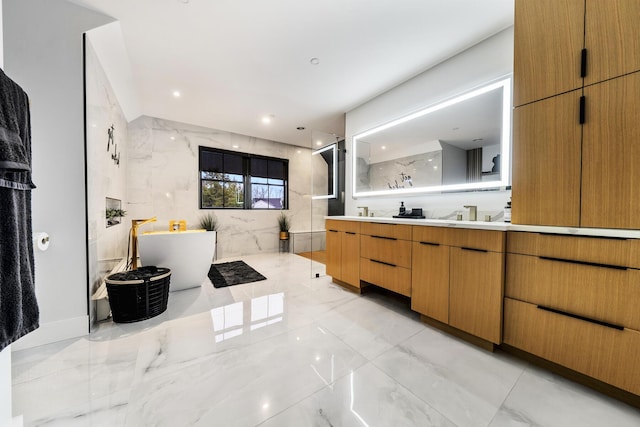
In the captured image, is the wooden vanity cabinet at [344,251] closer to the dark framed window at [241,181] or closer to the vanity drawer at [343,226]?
the vanity drawer at [343,226]

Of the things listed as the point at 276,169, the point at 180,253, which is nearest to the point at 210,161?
the point at 276,169

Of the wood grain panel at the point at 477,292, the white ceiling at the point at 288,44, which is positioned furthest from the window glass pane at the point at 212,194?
the wood grain panel at the point at 477,292

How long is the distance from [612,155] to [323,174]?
298 centimetres

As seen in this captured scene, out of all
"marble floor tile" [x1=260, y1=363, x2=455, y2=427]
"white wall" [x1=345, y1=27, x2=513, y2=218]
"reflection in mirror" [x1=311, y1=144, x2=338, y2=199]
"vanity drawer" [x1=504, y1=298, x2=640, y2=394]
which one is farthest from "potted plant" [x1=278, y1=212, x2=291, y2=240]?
"vanity drawer" [x1=504, y1=298, x2=640, y2=394]

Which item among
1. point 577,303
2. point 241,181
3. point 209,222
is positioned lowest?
point 577,303

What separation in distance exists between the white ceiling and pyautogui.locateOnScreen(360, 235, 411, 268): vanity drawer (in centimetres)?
181

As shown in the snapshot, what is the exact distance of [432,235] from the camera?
1.88m

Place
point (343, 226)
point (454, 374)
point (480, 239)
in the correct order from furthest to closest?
point (343, 226) < point (480, 239) < point (454, 374)

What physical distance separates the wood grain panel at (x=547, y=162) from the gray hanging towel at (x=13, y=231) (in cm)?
247

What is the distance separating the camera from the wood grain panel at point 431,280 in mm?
1805

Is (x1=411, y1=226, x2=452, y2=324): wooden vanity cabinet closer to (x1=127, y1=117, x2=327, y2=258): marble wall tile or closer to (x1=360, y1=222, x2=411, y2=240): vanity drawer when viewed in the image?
(x1=360, y1=222, x2=411, y2=240): vanity drawer

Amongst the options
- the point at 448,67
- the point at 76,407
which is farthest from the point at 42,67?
the point at 448,67

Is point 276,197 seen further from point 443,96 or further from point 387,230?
point 443,96

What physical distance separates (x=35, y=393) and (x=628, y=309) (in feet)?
10.0
